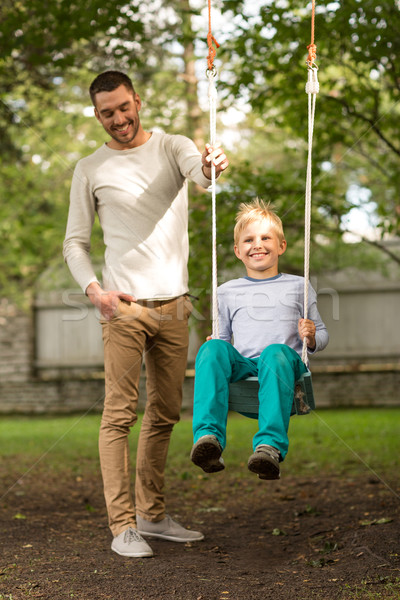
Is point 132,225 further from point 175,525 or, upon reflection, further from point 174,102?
point 174,102

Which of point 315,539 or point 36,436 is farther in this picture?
point 36,436

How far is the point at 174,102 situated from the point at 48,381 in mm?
4747

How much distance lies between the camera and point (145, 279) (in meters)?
3.07

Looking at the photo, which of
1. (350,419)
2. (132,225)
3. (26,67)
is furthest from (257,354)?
(350,419)

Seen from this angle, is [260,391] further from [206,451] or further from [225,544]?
[225,544]

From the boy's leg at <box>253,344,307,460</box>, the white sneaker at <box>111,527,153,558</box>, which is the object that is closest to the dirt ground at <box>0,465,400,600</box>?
the white sneaker at <box>111,527,153,558</box>

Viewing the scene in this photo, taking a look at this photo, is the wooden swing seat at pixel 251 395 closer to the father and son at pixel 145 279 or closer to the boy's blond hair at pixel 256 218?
the father and son at pixel 145 279

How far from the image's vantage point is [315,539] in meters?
3.46

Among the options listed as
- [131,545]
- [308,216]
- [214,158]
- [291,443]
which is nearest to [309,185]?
[308,216]

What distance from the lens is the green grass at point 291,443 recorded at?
5645mm

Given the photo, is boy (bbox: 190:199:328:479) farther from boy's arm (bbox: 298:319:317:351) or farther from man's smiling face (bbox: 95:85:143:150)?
man's smiling face (bbox: 95:85:143:150)

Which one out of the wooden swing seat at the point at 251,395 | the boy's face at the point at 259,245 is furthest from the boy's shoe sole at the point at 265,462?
the boy's face at the point at 259,245

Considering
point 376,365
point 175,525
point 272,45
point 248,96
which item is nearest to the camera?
point 175,525

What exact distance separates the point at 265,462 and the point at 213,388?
1.20ft
